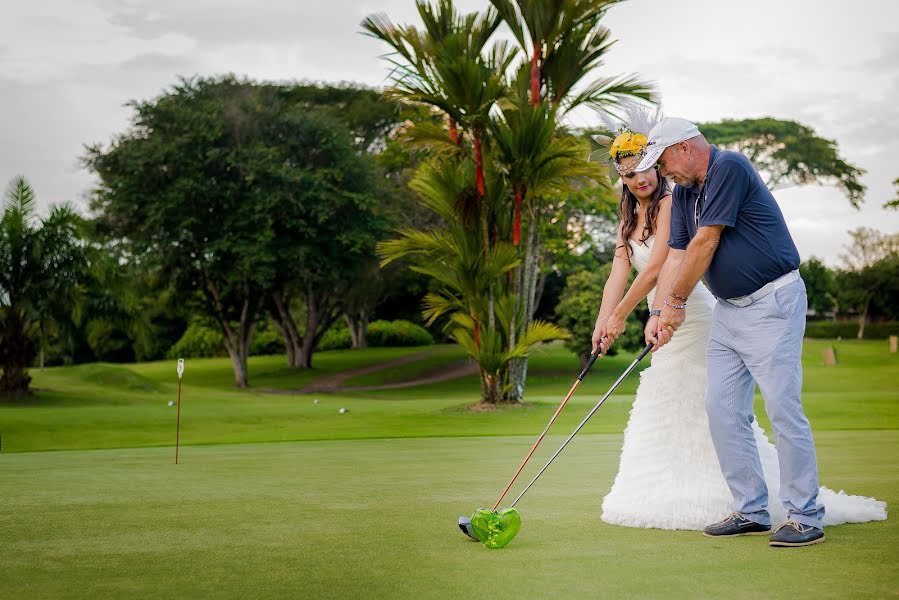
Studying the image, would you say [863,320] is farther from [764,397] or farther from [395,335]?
[764,397]

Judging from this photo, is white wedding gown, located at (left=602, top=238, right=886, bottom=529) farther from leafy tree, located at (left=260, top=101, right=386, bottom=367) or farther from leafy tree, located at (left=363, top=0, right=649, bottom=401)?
leafy tree, located at (left=260, top=101, right=386, bottom=367)

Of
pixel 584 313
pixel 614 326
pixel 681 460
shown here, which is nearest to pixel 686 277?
pixel 614 326

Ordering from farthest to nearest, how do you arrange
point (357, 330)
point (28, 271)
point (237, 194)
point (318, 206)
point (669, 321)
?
point (357, 330) < point (237, 194) < point (318, 206) < point (28, 271) < point (669, 321)

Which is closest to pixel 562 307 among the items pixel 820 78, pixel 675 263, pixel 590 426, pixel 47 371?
pixel 820 78

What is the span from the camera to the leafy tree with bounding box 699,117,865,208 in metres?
46.1

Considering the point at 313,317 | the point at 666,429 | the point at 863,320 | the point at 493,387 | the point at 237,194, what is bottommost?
the point at 493,387

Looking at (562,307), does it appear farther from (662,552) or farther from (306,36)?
(662,552)

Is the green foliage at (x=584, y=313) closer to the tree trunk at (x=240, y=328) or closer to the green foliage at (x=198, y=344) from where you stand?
the tree trunk at (x=240, y=328)

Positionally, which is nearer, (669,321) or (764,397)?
(764,397)

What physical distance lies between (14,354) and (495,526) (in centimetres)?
2181

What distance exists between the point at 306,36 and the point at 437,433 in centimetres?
1570

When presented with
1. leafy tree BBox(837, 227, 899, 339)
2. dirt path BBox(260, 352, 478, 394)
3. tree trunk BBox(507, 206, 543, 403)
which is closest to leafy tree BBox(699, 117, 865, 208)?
leafy tree BBox(837, 227, 899, 339)

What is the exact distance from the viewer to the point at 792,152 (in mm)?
46188

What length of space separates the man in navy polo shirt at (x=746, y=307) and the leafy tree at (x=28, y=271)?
68.9 ft
